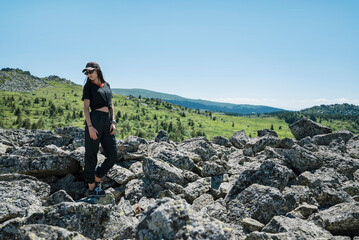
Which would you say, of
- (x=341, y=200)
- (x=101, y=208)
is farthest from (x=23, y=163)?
(x=341, y=200)

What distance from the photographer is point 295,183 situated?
11.1 m

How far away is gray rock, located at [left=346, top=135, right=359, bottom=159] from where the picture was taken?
51.9 ft

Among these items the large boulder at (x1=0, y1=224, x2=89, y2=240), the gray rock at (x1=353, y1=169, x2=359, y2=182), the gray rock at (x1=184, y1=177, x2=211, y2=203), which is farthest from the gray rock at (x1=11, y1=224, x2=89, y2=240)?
the gray rock at (x1=353, y1=169, x2=359, y2=182)

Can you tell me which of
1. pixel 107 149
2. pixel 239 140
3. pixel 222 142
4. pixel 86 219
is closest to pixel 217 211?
pixel 86 219

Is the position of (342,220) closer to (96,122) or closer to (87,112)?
(96,122)

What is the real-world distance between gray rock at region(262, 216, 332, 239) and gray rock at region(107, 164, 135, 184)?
6.30 m

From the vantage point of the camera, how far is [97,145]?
8.87 metres

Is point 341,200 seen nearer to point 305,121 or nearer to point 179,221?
point 179,221

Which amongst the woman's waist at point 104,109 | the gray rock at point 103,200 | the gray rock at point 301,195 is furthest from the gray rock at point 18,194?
the gray rock at point 301,195

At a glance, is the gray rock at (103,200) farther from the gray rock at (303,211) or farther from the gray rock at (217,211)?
the gray rock at (303,211)

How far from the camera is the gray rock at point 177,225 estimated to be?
167 inches

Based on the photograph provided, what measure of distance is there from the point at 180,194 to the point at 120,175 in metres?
2.98

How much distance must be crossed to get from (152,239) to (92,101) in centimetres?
583

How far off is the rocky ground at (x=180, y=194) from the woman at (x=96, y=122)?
118 cm
